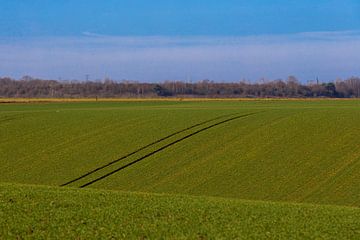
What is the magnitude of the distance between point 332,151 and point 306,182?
5431 millimetres

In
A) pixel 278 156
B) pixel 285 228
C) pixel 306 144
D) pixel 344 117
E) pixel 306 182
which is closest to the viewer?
pixel 285 228

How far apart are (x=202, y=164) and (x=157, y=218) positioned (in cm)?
1617

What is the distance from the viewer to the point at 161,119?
4428cm

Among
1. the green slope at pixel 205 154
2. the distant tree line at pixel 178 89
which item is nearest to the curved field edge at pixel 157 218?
the green slope at pixel 205 154

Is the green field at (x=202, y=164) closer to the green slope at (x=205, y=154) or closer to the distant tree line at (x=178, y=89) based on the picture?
the green slope at (x=205, y=154)

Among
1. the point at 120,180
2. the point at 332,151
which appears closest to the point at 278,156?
the point at 332,151

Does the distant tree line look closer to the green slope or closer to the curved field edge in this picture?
the green slope

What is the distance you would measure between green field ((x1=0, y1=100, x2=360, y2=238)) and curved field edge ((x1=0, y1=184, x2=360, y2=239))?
0.05 metres

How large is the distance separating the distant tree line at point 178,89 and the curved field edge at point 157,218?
11317 cm

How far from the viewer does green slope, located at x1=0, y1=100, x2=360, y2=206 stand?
27.5 metres

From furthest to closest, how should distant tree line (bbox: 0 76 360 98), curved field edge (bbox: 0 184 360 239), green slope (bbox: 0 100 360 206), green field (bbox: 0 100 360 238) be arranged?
distant tree line (bbox: 0 76 360 98) < green slope (bbox: 0 100 360 206) < green field (bbox: 0 100 360 238) < curved field edge (bbox: 0 184 360 239)

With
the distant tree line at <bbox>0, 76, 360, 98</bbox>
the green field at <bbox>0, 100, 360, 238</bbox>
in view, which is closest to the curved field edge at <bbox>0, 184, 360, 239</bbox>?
the green field at <bbox>0, 100, 360, 238</bbox>

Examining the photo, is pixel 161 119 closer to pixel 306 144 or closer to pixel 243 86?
pixel 306 144

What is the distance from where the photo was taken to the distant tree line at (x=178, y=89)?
Answer: 436ft
